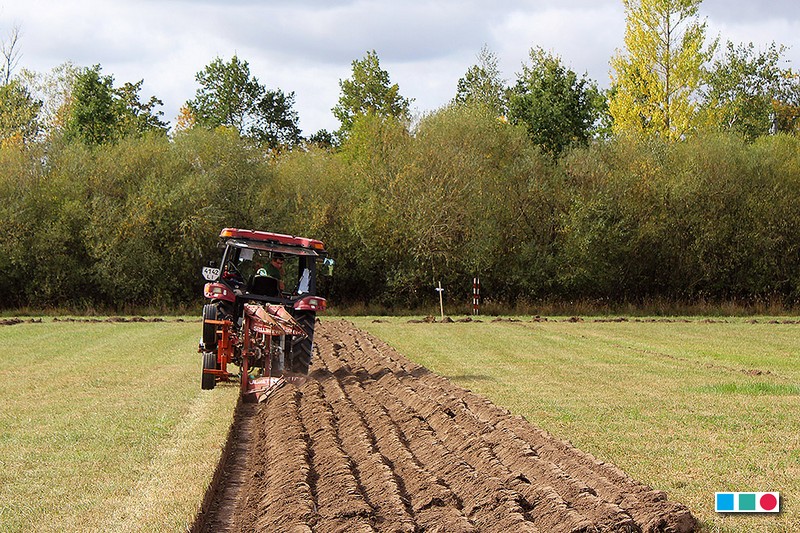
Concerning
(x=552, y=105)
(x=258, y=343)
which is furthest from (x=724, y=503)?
(x=552, y=105)

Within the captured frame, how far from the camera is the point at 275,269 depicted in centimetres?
1512

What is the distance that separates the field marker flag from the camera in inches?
288

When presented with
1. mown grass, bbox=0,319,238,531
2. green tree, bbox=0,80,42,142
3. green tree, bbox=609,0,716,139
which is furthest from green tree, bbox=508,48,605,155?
mown grass, bbox=0,319,238,531

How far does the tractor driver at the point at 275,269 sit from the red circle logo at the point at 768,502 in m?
8.76

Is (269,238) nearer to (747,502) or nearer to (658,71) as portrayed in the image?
(747,502)

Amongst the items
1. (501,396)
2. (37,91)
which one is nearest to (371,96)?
(37,91)

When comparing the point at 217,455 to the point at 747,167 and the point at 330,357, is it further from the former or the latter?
the point at 747,167

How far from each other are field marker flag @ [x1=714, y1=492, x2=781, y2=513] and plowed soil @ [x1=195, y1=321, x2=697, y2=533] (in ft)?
1.75

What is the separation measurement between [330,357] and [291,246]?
348 centimetres

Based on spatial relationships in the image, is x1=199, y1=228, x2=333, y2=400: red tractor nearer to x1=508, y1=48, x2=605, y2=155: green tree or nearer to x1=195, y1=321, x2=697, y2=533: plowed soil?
x1=195, y1=321, x2=697, y2=533: plowed soil

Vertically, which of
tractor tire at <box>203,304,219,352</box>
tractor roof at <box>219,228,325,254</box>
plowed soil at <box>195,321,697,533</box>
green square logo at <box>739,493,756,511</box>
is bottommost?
green square logo at <box>739,493,756,511</box>

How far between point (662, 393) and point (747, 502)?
633 cm

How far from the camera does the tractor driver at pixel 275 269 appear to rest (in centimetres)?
1505

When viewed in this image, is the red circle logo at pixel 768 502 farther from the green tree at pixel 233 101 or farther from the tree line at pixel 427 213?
the green tree at pixel 233 101
